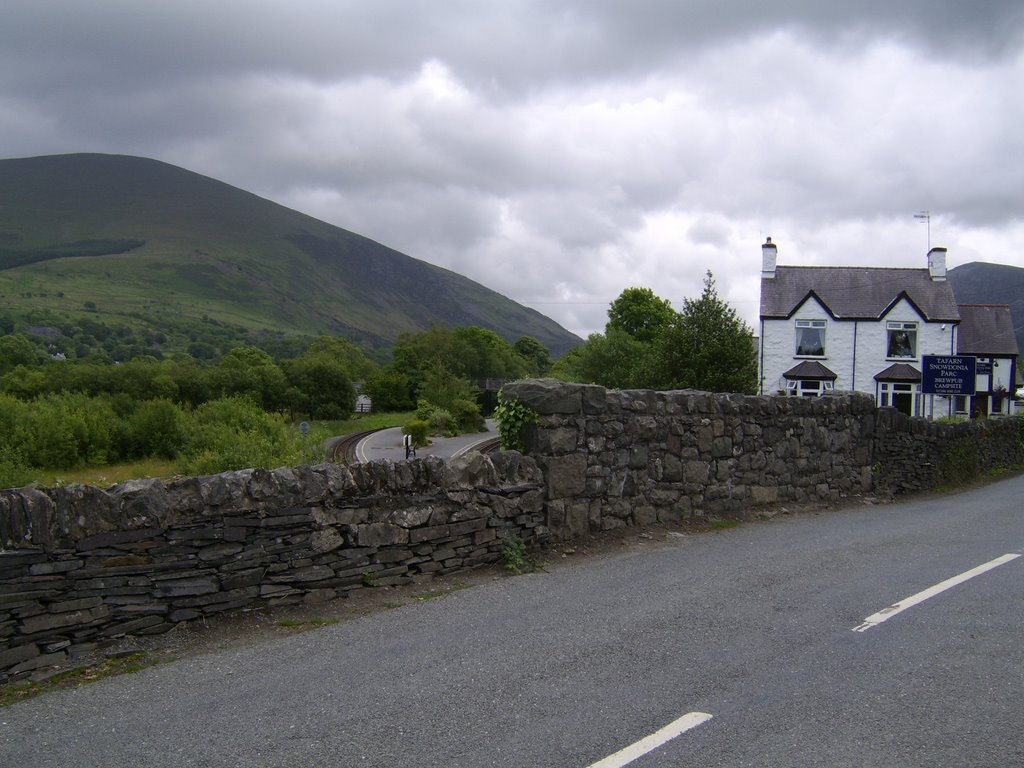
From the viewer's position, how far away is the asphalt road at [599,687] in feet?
13.9

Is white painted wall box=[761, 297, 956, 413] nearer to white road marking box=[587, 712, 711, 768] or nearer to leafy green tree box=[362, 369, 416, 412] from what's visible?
white road marking box=[587, 712, 711, 768]

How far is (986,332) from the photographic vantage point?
1854 inches

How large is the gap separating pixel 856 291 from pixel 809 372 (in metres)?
5.89

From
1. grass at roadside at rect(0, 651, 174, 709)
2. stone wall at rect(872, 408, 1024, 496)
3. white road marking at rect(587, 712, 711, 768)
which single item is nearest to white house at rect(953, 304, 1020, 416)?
stone wall at rect(872, 408, 1024, 496)

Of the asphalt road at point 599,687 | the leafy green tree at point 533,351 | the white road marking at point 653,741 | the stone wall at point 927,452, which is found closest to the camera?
the white road marking at point 653,741

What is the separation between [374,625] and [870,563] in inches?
217

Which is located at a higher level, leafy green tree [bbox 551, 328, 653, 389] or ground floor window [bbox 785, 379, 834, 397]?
leafy green tree [bbox 551, 328, 653, 389]

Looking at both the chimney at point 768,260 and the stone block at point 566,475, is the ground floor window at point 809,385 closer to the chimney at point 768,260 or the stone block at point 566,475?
the chimney at point 768,260

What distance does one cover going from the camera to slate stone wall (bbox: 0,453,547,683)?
5.48 meters

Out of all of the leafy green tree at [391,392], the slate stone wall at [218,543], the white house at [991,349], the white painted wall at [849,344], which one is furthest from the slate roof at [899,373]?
the leafy green tree at [391,392]

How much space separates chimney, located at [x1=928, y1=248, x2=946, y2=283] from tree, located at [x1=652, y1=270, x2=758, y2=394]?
14856 millimetres

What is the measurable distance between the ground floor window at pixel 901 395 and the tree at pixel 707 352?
10.2 metres

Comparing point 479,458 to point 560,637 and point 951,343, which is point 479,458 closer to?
point 560,637

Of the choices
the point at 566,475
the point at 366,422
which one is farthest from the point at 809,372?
the point at 366,422
